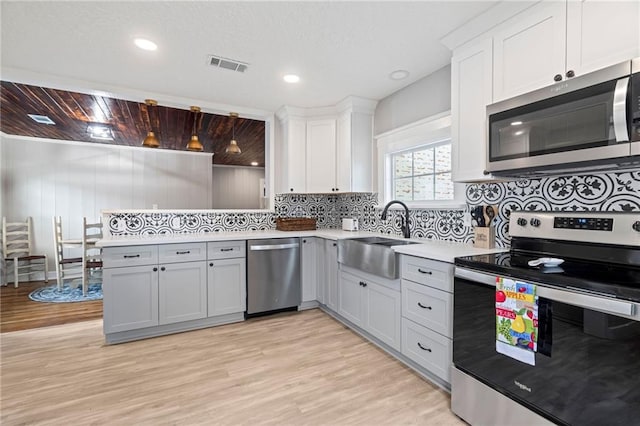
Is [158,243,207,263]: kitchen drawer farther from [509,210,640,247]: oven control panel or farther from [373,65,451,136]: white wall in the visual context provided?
[509,210,640,247]: oven control panel

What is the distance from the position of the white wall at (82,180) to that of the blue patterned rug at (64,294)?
44.3 inches

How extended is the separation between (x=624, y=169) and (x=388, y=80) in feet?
6.53

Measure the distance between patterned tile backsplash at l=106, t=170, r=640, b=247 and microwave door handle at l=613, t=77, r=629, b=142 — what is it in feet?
1.45

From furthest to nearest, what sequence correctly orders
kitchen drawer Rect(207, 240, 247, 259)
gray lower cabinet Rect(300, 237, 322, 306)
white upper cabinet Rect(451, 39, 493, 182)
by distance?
gray lower cabinet Rect(300, 237, 322, 306) → kitchen drawer Rect(207, 240, 247, 259) → white upper cabinet Rect(451, 39, 493, 182)

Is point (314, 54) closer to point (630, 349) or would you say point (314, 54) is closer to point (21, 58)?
point (21, 58)

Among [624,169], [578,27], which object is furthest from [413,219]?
[578,27]

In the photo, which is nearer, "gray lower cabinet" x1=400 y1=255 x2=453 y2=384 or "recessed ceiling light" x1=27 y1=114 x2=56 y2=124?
"gray lower cabinet" x1=400 y1=255 x2=453 y2=384

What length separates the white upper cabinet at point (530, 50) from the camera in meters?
1.63

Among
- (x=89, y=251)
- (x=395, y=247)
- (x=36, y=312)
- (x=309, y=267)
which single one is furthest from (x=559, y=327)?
(x=89, y=251)

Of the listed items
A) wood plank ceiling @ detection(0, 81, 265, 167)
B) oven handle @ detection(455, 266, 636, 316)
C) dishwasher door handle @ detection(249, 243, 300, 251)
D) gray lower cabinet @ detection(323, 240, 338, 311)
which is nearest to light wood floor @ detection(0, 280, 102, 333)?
dishwasher door handle @ detection(249, 243, 300, 251)

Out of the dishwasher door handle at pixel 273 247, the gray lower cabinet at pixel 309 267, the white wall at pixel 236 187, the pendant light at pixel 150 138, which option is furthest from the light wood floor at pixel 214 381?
the white wall at pixel 236 187

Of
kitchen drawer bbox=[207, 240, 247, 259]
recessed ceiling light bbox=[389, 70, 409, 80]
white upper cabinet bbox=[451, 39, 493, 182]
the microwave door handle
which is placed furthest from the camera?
kitchen drawer bbox=[207, 240, 247, 259]

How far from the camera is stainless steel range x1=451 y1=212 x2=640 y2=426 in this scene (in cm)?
113

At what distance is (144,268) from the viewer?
2807mm
